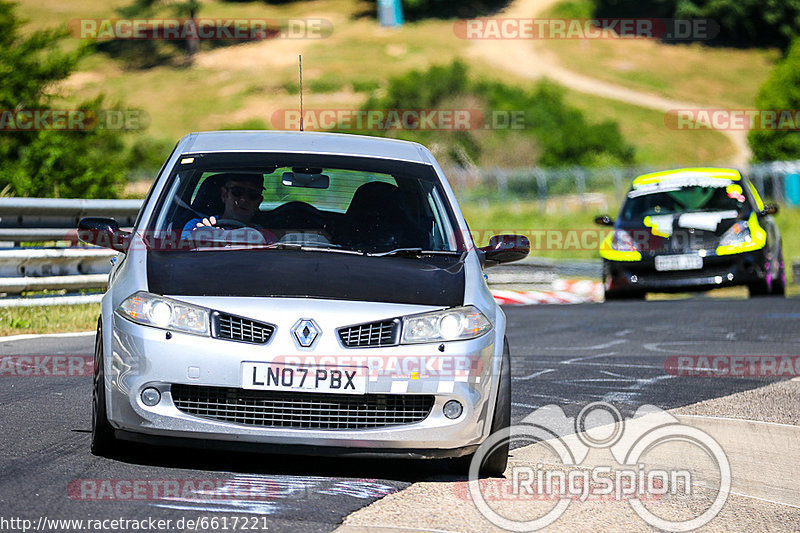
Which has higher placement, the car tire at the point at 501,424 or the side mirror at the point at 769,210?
the car tire at the point at 501,424

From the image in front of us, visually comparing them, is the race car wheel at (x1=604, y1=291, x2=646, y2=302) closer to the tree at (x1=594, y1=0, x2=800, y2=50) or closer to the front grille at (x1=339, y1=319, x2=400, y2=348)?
the front grille at (x1=339, y1=319, x2=400, y2=348)

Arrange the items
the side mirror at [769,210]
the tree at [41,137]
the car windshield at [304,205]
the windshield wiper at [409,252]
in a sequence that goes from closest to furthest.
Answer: the windshield wiper at [409,252] → the car windshield at [304,205] → the tree at [41,137] → the side mirror at [769,210]

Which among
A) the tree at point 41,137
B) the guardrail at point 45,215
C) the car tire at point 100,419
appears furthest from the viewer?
the tree at point 41,137

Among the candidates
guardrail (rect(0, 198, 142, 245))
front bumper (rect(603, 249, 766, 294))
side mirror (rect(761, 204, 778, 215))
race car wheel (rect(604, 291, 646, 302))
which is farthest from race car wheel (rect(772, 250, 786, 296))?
guardrail (rect(0, 198, 142, 245))

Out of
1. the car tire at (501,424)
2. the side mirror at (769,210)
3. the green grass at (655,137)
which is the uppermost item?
Answer: the car tire at (501,424)

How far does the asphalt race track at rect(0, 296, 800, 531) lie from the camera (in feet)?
16.1

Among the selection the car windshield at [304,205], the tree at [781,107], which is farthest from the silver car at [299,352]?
the tree at [781,107]

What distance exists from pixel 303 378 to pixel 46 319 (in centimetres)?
724

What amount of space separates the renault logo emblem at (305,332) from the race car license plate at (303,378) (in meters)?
0.10

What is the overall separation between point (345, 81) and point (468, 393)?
256 feet

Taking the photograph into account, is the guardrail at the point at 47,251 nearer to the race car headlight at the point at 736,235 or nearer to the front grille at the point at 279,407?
the front grille at the point at 279,407

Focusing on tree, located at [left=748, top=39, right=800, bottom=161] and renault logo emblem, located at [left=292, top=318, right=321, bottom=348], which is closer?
renault logo emblem, located at [left=292, top=318, right=321, bottom=348]

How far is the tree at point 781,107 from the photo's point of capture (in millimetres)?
59375

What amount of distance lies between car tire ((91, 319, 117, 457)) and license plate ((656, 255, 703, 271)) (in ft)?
37.1
